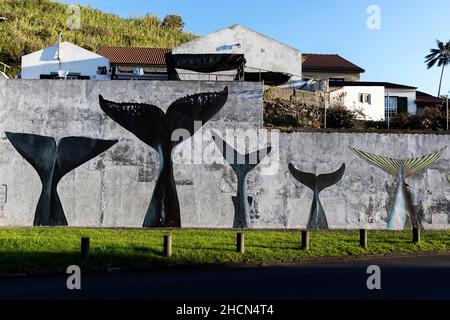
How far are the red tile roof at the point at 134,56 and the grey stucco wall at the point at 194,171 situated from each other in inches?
922

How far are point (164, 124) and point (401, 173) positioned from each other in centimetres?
898

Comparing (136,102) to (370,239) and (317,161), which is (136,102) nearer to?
(317,161)

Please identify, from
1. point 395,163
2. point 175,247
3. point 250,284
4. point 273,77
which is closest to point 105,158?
point 175,247

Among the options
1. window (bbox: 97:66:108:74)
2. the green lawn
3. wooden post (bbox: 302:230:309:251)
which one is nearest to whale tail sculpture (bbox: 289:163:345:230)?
the green lawn

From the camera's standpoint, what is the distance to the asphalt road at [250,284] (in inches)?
348

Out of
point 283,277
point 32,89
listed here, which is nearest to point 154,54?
point 32,89

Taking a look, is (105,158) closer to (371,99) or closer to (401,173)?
(401,173)

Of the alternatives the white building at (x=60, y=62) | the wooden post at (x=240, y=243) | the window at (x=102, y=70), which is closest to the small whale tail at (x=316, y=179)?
the wooden post at (x=240, y=243)

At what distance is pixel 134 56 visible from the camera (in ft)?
146

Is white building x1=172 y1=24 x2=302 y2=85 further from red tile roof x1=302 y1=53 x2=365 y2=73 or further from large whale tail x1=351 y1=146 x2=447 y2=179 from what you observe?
large whale tail x1=351 y1=146 x2=447 y2=179

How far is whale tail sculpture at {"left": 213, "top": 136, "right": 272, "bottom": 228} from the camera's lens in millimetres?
19188

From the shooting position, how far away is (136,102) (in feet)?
64.5
